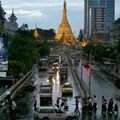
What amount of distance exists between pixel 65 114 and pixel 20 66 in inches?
1321

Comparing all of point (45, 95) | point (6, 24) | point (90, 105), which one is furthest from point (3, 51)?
point (6, 24)

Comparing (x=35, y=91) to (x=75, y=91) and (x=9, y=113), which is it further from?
(x=9, y=113)

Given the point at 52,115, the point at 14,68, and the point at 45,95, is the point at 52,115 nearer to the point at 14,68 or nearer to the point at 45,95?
the point at 45,95

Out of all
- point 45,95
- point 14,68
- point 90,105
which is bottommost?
point 45,95

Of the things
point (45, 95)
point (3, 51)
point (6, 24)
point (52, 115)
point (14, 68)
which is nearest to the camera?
point (52, 115)

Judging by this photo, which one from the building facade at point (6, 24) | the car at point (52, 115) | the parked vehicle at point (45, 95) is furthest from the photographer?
the building facade at point (6, 24)

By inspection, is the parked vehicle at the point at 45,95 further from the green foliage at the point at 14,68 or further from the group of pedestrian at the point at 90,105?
the green foliage at the point at 14,68

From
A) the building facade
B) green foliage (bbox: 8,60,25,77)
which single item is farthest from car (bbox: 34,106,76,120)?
the building facade

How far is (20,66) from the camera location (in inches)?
2534

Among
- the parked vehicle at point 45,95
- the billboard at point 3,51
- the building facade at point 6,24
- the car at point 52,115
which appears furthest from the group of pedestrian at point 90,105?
the building facade at point 6,24

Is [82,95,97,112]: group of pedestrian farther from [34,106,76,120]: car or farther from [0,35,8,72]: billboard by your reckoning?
[0,35,8,72]: billboard

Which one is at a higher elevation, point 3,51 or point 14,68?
point 3,51

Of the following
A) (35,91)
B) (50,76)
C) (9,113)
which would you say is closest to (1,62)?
(9,113)

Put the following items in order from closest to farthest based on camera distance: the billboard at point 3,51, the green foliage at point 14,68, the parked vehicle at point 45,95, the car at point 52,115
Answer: the car at point 52,115 → the billboard at point 3,51 → the parked vehicle at point 45,95 → the green foliage at point 14,68
